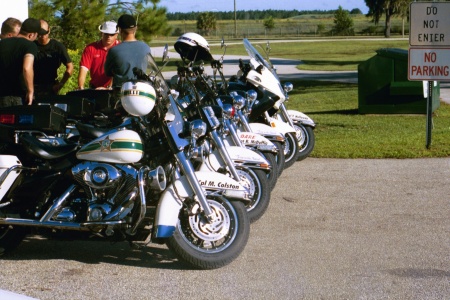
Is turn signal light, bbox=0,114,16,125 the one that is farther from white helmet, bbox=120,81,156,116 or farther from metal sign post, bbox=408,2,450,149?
metal sign post, bbox=408,2,450,149

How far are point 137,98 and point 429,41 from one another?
6713mm

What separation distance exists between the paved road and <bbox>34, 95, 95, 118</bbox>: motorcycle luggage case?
4.05ft

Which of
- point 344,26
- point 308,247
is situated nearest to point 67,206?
point 308,247

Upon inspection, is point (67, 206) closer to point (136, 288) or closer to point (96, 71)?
point (136, 288)

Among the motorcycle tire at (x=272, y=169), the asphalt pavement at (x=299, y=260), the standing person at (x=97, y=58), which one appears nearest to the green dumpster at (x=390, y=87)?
the asphalt pavement at (x=299, y=260)

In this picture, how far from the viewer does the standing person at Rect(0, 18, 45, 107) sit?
327 inches

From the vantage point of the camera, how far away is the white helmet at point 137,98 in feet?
18.7

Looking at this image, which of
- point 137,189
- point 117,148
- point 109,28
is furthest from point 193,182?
point 109,28

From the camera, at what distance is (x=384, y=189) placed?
892 centimetres

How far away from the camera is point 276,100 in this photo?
30.0 feet

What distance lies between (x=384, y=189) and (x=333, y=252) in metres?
2.65

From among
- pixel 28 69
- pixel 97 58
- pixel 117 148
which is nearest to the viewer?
pixel 117 148

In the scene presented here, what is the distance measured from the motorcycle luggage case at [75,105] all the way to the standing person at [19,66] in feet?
1.49

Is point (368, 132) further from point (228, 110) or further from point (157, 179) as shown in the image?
point (157, 179)
